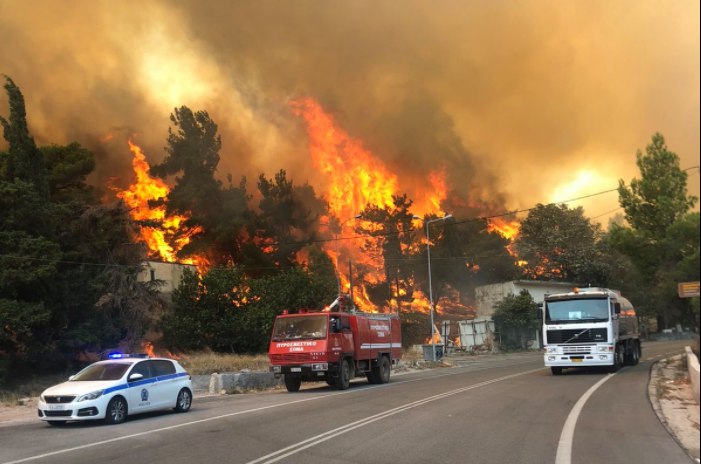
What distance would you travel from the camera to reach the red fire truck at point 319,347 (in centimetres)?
1916

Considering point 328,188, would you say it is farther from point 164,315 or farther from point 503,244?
point 164,315

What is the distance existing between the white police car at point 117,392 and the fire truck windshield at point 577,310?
44.4ft

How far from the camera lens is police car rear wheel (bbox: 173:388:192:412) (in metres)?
14.5

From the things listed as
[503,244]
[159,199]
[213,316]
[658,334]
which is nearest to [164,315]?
[213,316]

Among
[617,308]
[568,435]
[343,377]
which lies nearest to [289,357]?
[343,377]

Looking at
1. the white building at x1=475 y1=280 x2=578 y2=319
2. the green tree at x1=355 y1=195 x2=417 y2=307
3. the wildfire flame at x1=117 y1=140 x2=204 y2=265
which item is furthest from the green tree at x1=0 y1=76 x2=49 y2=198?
the white building at x1=475 y1=280 x2=578 y2=319

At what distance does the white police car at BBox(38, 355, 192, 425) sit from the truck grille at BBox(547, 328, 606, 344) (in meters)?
13.2

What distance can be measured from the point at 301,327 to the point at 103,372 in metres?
7.60

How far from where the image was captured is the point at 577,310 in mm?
21375

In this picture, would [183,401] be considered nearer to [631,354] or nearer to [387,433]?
[387,433]

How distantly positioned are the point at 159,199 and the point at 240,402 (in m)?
50.7

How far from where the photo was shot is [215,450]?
8.82 meters

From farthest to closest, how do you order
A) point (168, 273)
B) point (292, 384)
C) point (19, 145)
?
point (168, 273) < point (19, 145) < point (292, 384)

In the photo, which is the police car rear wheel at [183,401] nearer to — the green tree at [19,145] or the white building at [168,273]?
the green tree at [19,145]
